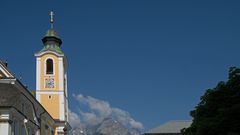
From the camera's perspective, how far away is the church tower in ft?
241

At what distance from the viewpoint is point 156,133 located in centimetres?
9138

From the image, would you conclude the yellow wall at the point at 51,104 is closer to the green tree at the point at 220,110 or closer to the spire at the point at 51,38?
the spire at the point at 51,38

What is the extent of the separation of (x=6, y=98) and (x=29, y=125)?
27.0 feet

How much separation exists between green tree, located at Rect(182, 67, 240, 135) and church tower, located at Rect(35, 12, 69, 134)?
3744 cm

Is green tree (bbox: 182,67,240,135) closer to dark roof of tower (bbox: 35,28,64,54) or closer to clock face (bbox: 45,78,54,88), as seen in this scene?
clock face (bbox: 45,78,54,88)

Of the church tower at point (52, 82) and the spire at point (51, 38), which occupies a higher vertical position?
the spire at point (51, 38)

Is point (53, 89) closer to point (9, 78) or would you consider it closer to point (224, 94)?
point (9, 78)

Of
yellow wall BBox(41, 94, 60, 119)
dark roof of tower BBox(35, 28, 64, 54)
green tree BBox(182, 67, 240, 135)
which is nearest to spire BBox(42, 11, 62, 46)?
dark roof of tower BBox(35, 28, 64, 54)

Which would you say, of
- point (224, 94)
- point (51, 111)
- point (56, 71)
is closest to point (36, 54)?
point (56, 71)

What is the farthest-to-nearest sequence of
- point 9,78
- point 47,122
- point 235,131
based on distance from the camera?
point 47,122 → point 9,78 → point 235,131

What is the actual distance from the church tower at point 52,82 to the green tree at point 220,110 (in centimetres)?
3744

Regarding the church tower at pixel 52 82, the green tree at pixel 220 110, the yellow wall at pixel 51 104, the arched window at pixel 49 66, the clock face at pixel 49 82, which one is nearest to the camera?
the green tree at pixel 220 110

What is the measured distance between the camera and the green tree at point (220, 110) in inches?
1319

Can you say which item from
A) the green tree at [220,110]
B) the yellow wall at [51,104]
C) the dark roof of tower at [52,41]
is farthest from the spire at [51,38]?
the green tree at [220,110]
